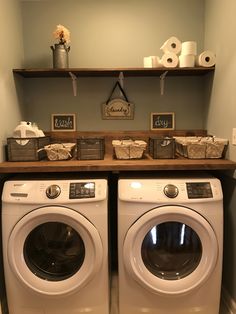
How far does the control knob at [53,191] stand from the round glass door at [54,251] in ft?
0.65

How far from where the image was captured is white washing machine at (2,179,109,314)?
159cm

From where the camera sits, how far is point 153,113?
2289 mm

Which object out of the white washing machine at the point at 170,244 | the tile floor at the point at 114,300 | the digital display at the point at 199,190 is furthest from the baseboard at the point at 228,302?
the digital display at the point at 199,190

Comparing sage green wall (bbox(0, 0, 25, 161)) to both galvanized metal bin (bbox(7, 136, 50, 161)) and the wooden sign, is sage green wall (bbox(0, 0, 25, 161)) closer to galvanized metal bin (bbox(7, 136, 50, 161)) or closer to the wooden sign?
galvanized metal bin (bbox(7, 136, 50, 161))

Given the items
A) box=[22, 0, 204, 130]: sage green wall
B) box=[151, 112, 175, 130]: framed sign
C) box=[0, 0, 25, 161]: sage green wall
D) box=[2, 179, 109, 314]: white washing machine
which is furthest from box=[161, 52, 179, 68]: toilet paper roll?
box=[0, 0, 25, 161]: sage green wall

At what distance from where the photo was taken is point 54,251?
176cm

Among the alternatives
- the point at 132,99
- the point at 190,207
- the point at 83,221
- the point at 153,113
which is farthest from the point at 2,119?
the point at 190,207

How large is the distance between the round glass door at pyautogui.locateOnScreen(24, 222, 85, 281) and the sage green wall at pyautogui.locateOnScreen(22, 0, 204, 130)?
0.95 meters

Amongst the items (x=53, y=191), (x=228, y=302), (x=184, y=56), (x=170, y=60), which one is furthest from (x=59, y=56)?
(x=228, y=302)

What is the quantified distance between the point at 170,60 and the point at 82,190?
116 centimetres

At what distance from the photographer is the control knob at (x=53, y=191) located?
1.61 meters

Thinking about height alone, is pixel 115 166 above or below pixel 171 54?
below

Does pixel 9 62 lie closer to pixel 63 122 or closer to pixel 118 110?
pixel 63 122

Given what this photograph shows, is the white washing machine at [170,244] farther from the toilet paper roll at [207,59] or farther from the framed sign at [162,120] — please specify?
the toilet paper roll at [207,59]
